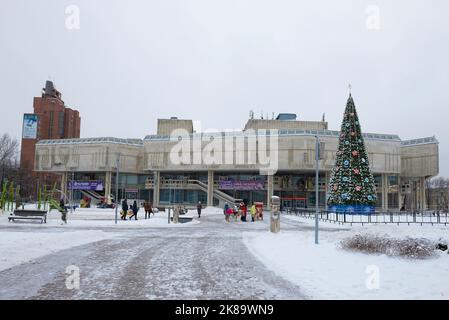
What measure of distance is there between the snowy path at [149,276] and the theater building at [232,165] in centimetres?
4753

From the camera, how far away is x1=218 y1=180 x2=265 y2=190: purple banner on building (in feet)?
211

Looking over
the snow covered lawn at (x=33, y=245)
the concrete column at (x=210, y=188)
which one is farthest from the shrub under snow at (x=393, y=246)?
the concrete column at (x=210, y=188)

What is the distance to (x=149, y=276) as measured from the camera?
8.47m

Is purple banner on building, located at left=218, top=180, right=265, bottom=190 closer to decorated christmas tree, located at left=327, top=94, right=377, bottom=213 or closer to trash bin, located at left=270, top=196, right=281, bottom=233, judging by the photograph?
decorated christmas tree, located at left=327, top=94, right=377, bottom=213

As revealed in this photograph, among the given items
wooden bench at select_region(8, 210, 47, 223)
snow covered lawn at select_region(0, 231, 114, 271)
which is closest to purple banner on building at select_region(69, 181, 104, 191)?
wooden bench at select_region(8, 210, 47, 223)

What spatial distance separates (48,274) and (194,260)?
3.95 m

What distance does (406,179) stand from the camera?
224ft

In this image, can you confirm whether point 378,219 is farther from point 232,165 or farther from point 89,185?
point 89,185

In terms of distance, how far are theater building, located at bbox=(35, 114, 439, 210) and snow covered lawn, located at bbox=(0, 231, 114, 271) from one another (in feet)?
141

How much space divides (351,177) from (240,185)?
102ft

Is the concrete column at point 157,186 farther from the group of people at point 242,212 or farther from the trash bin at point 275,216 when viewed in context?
the trash bin at point 275,216

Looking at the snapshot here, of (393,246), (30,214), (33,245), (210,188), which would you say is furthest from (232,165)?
(393,246)

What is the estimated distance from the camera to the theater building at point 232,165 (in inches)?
2365
